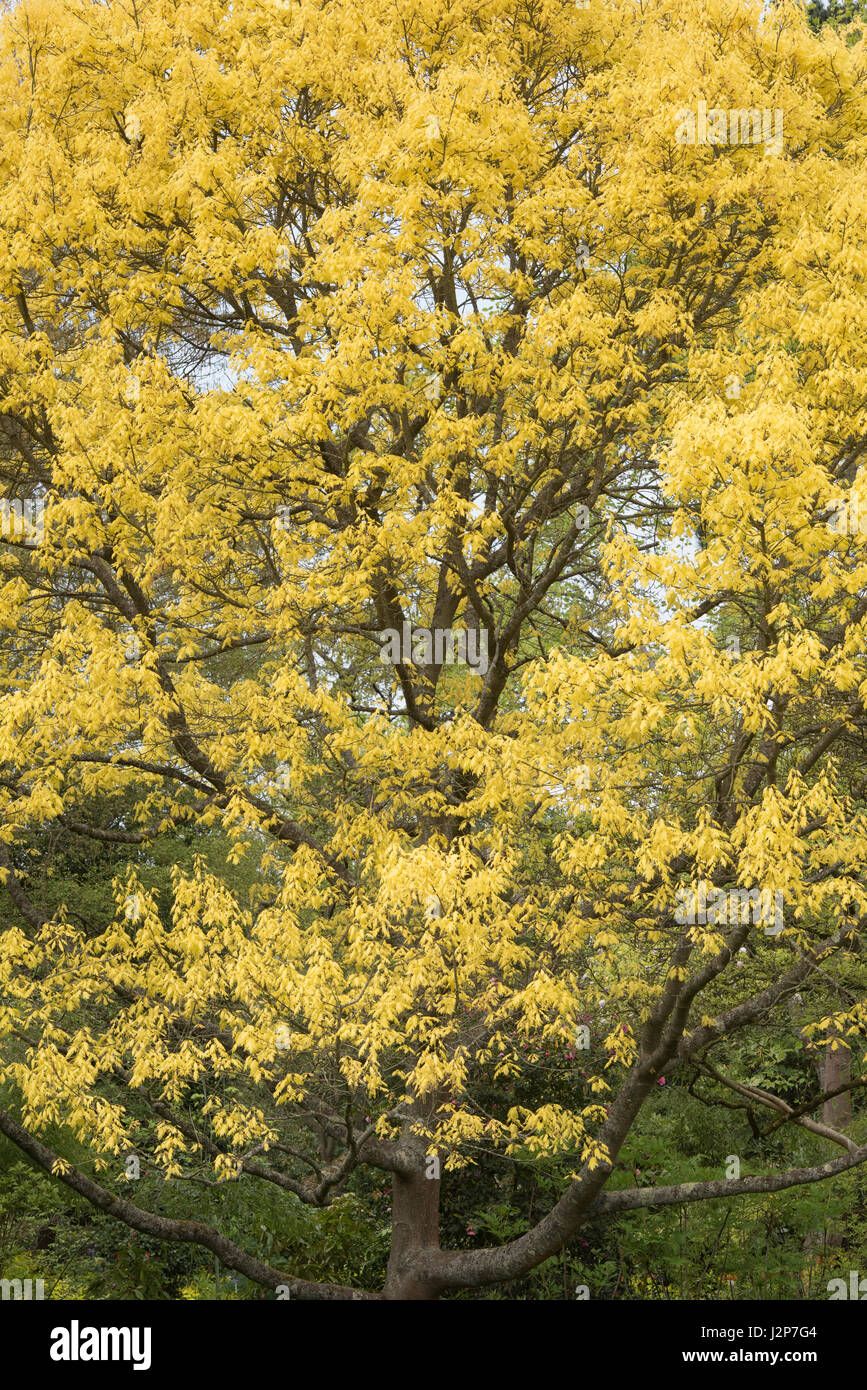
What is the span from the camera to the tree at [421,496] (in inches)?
291

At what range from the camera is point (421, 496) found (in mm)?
9391

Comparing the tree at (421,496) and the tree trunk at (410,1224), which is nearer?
the tree at (421,496)

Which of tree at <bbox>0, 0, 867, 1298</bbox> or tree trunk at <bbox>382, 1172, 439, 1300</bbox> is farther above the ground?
tree at <bbox>0, 0, 867, 1298</bbox>

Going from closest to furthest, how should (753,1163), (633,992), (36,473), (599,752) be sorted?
(599,752) < (633,992) < (36,473) < (753,1163)

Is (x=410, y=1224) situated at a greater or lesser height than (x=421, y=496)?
lesser

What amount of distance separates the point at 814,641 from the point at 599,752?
2.13 meters

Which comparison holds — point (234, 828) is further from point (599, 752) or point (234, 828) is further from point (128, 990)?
point (599, 752)

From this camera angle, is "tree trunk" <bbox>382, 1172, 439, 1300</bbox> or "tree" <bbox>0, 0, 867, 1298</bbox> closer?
"tree" <bbox>0, 0, 867, 1298</bbox>

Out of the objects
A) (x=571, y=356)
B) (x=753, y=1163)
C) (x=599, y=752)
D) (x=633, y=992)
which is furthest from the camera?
(x=753, y=1163)

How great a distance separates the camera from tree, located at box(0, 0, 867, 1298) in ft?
24.2

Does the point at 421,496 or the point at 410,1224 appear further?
the point at 410,1224

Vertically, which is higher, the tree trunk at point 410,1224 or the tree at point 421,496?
the tree at point 421,496
